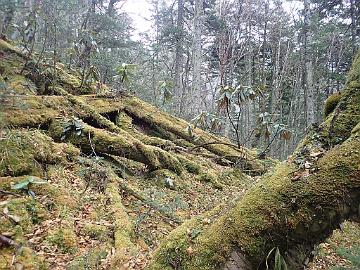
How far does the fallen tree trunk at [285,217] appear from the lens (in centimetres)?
239

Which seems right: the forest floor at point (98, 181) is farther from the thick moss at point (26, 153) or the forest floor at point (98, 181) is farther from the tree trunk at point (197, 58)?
the tree trunk at point (197, 58)

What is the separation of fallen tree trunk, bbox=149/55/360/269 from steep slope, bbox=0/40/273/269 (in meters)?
0.20

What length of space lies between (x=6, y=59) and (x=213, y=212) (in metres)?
7.01

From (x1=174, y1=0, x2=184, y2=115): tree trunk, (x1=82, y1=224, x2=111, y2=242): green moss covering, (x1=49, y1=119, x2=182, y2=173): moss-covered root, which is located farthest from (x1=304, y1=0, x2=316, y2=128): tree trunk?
(x1=82, y1=224, x2=111, y2=242): green moss covering

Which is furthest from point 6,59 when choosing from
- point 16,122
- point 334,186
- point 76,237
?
point 334,186

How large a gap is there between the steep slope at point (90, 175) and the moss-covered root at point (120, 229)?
0.04 feet

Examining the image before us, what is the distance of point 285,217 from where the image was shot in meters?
2.43

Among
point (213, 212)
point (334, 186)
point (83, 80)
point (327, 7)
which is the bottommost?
point (213, 212)

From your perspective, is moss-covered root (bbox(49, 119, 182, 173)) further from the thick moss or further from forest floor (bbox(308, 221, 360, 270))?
forest floor (bbox(308, 221, 360, 270))

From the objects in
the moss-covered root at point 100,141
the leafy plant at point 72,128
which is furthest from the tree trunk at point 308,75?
the leafy plant at point 72,128

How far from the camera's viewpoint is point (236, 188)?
7.46m

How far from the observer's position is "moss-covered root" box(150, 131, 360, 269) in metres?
2.38

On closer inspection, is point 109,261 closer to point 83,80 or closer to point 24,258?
point 24,258

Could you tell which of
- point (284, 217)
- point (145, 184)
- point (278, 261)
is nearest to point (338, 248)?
point (145, 184)
